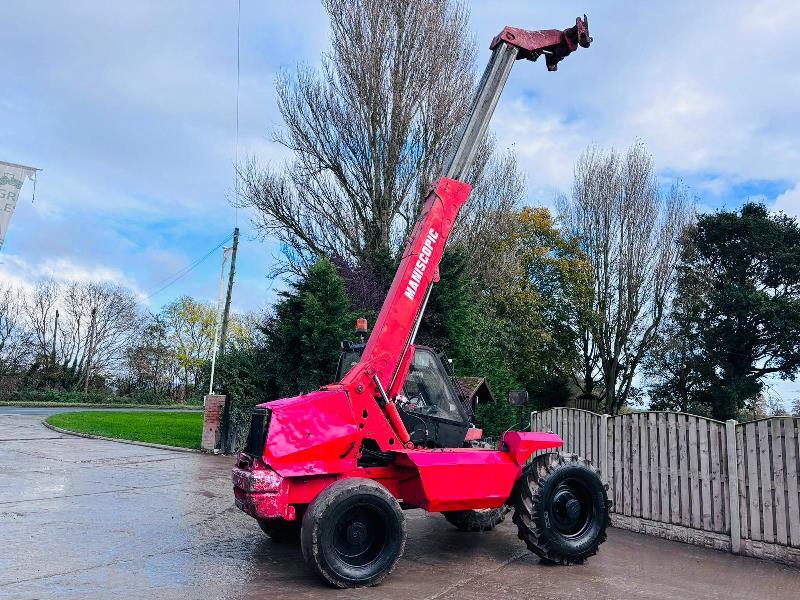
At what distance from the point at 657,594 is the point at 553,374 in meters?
23.1

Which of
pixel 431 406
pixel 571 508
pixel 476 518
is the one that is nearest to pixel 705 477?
pixel 571 508

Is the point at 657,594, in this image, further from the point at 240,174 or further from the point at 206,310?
the point at 206,310

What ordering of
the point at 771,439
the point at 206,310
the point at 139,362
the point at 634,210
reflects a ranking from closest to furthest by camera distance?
the point at 771,439 → the point at 634,210 → the point at 139,362 → the point at 206,310

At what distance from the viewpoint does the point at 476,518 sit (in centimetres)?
808

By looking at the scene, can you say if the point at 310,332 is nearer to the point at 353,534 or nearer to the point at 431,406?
the point at 431,406

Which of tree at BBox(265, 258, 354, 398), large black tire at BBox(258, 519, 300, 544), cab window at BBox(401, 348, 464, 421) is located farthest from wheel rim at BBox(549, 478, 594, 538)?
tree at BBox(265, 258, 354, 398)

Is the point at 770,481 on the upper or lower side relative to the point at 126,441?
upper

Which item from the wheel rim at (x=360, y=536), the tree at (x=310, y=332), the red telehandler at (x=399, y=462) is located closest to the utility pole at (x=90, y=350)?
the tree at (x=310, y=332)

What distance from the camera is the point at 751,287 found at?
85.5 feet

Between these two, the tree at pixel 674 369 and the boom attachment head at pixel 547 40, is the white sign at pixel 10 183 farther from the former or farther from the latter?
the tree at pixel 674 369

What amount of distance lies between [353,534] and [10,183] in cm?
976

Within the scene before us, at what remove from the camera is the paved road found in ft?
18.1

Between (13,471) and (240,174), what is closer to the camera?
(13,471)

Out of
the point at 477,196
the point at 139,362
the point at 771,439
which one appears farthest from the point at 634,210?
the point at 139,362
